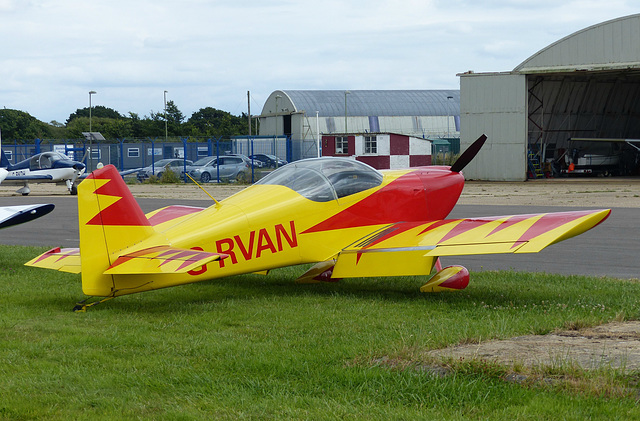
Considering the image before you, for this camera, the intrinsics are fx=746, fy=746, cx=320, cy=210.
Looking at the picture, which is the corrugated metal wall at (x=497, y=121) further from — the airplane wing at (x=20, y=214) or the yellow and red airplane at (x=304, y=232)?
the airplane wing at (x=20, y=214)

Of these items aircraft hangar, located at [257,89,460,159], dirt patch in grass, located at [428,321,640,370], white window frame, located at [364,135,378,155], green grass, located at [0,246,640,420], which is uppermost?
aircraft hangar, located at [257,89,460,159]

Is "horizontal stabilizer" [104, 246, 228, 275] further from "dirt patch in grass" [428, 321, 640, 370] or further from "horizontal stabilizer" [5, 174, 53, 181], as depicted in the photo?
"horizontal stabilizer" [5, 174, 53, 181]

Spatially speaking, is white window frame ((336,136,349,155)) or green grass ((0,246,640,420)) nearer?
green grass ((0,246,640,420))

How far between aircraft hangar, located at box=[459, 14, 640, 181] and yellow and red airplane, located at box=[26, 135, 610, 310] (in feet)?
81.2

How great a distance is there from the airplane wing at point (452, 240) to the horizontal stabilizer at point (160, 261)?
6.15ft

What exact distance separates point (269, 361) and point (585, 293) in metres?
4.29

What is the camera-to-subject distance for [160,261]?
6910mm

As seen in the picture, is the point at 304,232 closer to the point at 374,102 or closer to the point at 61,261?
the point at 61,261

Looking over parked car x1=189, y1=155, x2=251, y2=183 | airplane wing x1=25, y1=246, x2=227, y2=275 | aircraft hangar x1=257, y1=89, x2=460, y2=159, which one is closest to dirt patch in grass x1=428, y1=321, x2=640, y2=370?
airplane wing x1=25, y1=246, x2=227, y2=275

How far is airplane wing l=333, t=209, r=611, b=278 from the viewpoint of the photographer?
7.37m

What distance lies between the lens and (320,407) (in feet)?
14.4

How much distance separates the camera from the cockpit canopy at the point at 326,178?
877cm

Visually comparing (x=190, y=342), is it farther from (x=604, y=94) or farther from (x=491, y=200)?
(x=604, y=94)

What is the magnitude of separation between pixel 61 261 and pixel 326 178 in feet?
10.3
